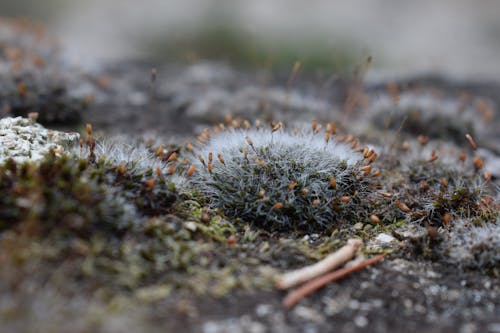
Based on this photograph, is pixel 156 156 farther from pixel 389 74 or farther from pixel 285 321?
pixel 389 74

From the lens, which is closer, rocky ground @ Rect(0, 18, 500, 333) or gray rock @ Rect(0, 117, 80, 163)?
rocky ground @ Rect(0, 18, 500, 333)

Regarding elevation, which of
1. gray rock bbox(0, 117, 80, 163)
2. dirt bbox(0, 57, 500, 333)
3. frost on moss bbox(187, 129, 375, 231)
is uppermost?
gray rock bbox(0, 117, 80, 163)

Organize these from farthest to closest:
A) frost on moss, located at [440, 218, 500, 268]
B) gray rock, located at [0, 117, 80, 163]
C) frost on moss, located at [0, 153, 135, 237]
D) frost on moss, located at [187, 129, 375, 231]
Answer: frost on moss, located at [187, 129, 375, 231] → gray rock, located at [0, 117, 80, 163] → frost on moss, located at [440, 218, 500, 268] → frost on moss, located at [0, 153, 135, 237]

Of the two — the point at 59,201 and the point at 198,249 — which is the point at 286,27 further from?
the point at 59,201

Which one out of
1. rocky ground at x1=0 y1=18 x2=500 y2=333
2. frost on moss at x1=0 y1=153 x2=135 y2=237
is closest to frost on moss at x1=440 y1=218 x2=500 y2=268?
rocky ground at x1=0 y1=18 x2=500 y2=333

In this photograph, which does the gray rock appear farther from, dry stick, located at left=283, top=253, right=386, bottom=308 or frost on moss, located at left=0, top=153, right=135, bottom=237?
dry stick, located at left=283, top=253, right=386, bottom=308

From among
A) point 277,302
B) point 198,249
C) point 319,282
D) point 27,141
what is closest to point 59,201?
point 198,249

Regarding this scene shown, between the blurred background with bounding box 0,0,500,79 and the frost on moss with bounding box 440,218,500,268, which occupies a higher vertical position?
the blurred background with bounding box 0,0,500,79
